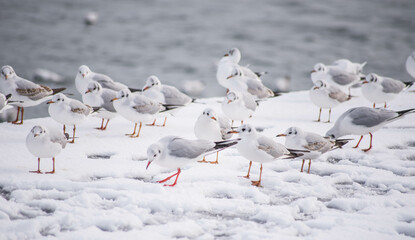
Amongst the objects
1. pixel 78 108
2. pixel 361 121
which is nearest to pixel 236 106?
pixel 361 121

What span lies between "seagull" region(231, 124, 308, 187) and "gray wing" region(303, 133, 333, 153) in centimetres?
24

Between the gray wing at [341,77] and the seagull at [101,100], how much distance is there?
205 inches

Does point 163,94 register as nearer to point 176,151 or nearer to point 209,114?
point 209,114

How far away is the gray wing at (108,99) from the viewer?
9.40 m

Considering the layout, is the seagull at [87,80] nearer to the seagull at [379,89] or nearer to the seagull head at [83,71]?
the seagull head at [83,71]

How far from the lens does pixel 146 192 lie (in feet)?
21.9

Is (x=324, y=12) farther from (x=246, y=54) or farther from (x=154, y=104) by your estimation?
(x=154, y=104)

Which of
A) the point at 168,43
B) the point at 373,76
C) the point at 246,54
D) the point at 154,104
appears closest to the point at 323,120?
the point at 373,76

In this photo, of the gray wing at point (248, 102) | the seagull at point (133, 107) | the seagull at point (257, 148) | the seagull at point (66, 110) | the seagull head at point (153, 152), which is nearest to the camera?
the seagull head at point (153, 152)

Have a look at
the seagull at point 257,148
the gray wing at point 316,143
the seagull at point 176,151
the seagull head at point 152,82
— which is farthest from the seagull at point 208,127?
the seagull head at point 152,82

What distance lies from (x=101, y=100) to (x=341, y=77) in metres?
5.59

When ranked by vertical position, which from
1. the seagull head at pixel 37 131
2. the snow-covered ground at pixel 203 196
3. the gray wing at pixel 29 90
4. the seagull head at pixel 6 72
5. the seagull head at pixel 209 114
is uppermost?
the seagull head at pixel 6 72

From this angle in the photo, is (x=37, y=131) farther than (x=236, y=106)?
No

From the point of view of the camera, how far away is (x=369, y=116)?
8.41 metres
